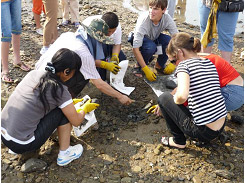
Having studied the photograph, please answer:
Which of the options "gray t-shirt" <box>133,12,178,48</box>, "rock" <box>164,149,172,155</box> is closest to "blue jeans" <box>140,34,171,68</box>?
"gray t-shirt" <box>133,12,178,48</box>

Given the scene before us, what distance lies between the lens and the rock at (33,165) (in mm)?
2357

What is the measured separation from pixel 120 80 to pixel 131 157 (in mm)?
1160

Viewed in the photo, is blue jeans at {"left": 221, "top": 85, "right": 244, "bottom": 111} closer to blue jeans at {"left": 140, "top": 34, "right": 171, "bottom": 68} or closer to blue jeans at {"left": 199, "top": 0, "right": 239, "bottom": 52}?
blue jeans at {"left": 199, "top": 0, "right": 239, "bottom": 52}

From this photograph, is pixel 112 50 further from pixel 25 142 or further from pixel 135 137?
pixel 25 142

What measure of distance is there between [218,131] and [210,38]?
1625 mm

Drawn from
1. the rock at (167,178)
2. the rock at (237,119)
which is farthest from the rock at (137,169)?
the rock at (237,119)

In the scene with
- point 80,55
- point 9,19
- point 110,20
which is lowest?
point 80,55

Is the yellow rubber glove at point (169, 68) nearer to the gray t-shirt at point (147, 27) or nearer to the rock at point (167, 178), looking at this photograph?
the gray t-shirt at point (147, 27)

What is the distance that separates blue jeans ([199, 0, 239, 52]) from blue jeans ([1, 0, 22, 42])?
2375mm

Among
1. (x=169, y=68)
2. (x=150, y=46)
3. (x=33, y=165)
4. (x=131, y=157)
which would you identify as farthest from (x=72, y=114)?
(x=169, y=68)

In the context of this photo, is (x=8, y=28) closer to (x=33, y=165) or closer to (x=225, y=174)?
(x=33, y=165)

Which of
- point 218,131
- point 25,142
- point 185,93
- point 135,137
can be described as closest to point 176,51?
point 185,93

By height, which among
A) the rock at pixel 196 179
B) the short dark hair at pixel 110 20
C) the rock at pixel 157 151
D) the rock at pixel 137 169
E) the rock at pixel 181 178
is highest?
the short dark hair at pixel 110 20

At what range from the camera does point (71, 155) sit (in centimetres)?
249
